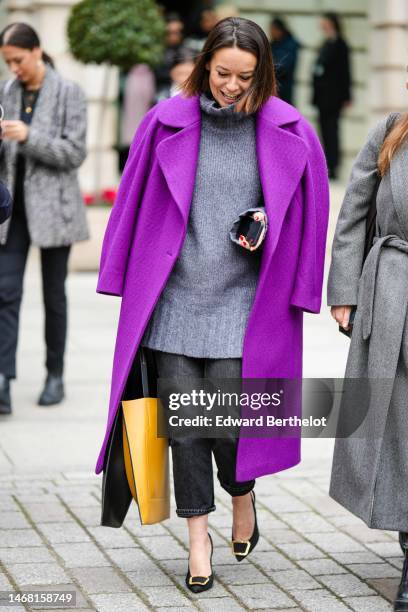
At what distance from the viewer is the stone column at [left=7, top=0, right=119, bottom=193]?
1408 centimetres

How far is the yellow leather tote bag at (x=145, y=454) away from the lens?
4.36 meters

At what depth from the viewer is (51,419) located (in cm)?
678

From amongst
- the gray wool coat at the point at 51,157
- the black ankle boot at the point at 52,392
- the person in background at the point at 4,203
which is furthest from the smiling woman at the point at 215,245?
the black ankle boot at the point at 52,392

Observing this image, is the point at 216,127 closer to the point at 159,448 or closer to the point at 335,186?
the point at 159,448

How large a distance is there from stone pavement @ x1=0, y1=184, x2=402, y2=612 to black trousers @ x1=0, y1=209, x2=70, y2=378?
0.35m

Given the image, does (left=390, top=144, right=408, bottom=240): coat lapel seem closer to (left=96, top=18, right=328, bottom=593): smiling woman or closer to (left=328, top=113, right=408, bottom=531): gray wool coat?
(left=328, top=113, right=408, bottom=531): gray wool coat

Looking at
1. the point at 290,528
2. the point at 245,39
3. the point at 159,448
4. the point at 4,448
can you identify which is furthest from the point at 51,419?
the point at 245,39

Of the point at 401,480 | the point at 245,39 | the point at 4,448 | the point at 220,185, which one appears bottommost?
the point at 4,448

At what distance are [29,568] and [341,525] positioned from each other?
1286 mm

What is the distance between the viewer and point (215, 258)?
14.2 feet

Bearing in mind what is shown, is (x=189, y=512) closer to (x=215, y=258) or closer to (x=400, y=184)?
(x=215, y=258)

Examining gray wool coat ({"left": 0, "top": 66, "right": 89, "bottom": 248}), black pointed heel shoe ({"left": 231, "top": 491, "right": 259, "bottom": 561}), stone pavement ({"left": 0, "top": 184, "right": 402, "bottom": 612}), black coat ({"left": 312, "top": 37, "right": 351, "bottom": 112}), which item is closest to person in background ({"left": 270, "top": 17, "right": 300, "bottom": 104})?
black coat ({"left": 312, "top": 37, "right": 351, "bottom": 112})

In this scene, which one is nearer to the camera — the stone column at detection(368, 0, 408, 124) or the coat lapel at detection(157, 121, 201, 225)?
the coat lapel at detection(157, 121, 201, 225)

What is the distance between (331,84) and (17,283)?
9809 millimetres
